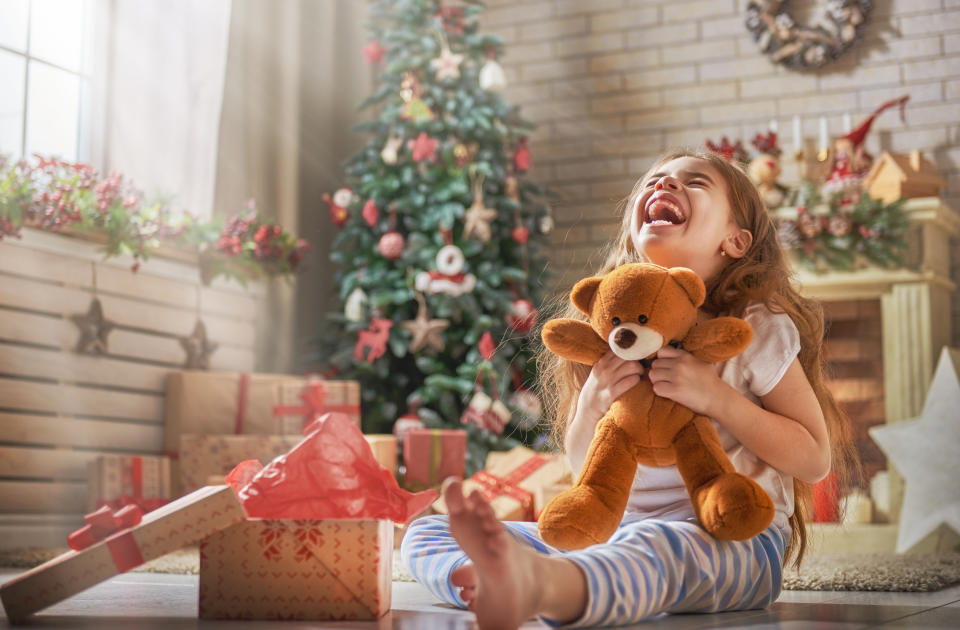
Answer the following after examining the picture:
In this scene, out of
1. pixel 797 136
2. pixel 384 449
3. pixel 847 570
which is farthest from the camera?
pixel 797 136

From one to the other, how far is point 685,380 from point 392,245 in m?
2.33

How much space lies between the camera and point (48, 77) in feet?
9.95

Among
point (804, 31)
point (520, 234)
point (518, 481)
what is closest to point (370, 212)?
point (520, 234)

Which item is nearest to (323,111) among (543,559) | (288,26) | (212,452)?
(288,26)

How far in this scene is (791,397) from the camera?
134 centimetres

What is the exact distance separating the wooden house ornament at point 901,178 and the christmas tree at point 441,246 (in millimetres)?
1088

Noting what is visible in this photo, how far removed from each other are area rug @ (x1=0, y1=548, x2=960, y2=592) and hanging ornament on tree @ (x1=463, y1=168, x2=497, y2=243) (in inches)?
47.9

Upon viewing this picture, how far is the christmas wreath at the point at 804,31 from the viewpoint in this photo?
3715 mm

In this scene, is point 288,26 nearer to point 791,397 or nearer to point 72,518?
point 72,518

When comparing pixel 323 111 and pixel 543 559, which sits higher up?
pixel 323 111

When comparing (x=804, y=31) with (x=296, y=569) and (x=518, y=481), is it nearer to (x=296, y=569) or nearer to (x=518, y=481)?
(x=518, y=481)

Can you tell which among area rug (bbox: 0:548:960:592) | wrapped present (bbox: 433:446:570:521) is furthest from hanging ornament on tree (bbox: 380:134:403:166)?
area rug (bbox: 0:548:960:592)

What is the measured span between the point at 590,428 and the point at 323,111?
3103 mm

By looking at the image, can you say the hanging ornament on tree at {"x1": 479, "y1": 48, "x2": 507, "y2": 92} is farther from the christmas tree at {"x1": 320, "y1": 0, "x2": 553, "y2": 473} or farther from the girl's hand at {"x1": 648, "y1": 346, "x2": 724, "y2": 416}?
the girl's hand at {"x1": 648, "y1": 346, "x2": 724, "y2": 416}
